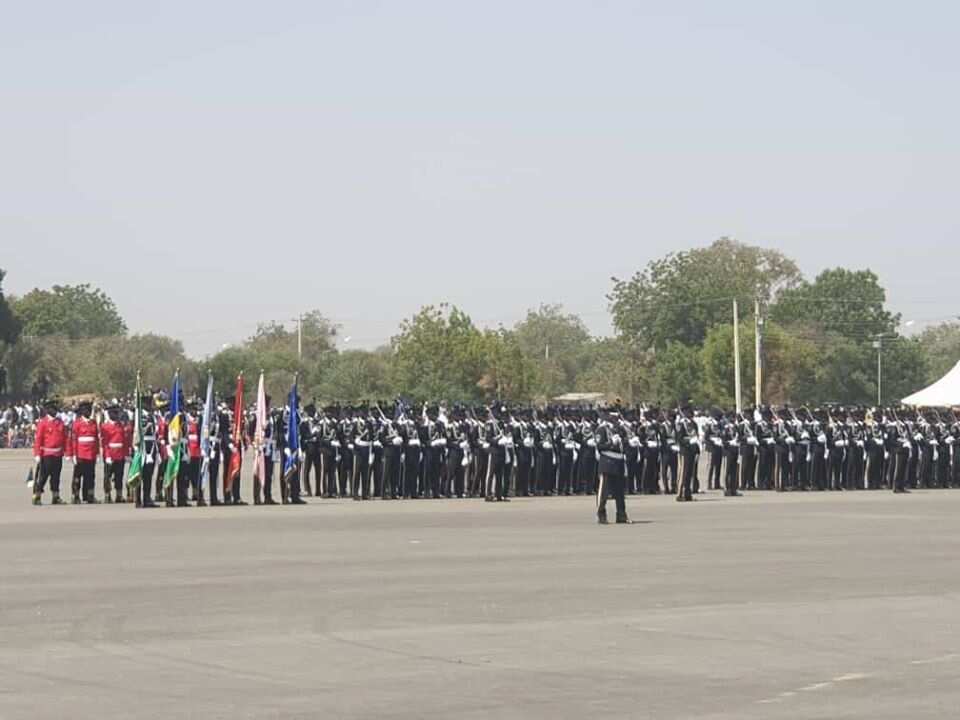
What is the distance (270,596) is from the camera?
52.5 ft

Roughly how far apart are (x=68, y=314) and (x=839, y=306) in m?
62.4

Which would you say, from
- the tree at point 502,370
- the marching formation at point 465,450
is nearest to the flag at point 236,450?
the marching formation at point 465,450

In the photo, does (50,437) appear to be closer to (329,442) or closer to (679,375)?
(329,442)

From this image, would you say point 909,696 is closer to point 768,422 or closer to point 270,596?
point 270,596

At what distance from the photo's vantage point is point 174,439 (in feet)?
100

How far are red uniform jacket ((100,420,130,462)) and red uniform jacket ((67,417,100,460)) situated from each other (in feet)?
0.46

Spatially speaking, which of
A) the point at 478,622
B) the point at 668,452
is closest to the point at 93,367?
the point at 668,452

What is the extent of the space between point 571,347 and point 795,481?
13725 cm

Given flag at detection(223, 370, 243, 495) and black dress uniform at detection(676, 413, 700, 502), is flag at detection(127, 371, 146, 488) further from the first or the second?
black dress uniform at detection(676, 413, 700, 502)

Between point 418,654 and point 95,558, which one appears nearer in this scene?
point 418,654

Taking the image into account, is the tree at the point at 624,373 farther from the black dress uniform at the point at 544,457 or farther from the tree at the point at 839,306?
the black dress uniform at the point at 544,457

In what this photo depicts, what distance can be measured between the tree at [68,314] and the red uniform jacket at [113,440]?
10541cm

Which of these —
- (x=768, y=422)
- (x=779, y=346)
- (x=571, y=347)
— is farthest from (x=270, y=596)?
(x=571, y=347)

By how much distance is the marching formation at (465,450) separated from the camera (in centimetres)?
3123
